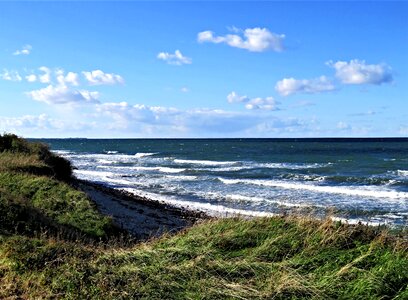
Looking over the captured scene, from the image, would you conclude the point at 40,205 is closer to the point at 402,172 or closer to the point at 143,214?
the point at 143,214

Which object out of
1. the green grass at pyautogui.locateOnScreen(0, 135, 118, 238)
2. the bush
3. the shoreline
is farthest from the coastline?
the bush

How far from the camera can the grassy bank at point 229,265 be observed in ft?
18.8

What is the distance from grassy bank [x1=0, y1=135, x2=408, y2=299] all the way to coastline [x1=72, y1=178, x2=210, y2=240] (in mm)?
8775

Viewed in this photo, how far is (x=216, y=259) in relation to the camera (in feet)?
22.1

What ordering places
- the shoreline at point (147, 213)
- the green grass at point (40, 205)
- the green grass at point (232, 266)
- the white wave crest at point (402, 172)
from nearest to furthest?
the green grass at point (232, 266)
the green grass at point (40, 205)
the shoreline at point (147, 213)
the white wave crest at point (402, 172)

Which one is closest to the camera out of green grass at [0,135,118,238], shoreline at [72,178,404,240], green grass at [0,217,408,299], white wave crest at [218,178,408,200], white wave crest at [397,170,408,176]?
green grass at [0,217,408,299]

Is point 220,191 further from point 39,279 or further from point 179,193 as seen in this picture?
point 39,279

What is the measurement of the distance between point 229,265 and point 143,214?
15.7m

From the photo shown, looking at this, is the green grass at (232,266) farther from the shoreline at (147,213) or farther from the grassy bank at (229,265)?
the shoreline at (147,213)

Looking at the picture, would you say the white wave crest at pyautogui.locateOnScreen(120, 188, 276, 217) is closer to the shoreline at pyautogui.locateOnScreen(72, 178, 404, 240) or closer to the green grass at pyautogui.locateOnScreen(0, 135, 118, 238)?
the shoreline at pyautogui.locateOnScreen(72, 178, 404, 240)

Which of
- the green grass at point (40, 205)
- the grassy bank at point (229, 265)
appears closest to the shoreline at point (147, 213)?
the green grass at point (40, 205)

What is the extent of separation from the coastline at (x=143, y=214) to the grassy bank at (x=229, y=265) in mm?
8775

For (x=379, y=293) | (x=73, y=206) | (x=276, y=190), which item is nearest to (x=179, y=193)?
(x=276, y=190)

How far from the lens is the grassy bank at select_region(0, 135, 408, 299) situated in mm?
5734
